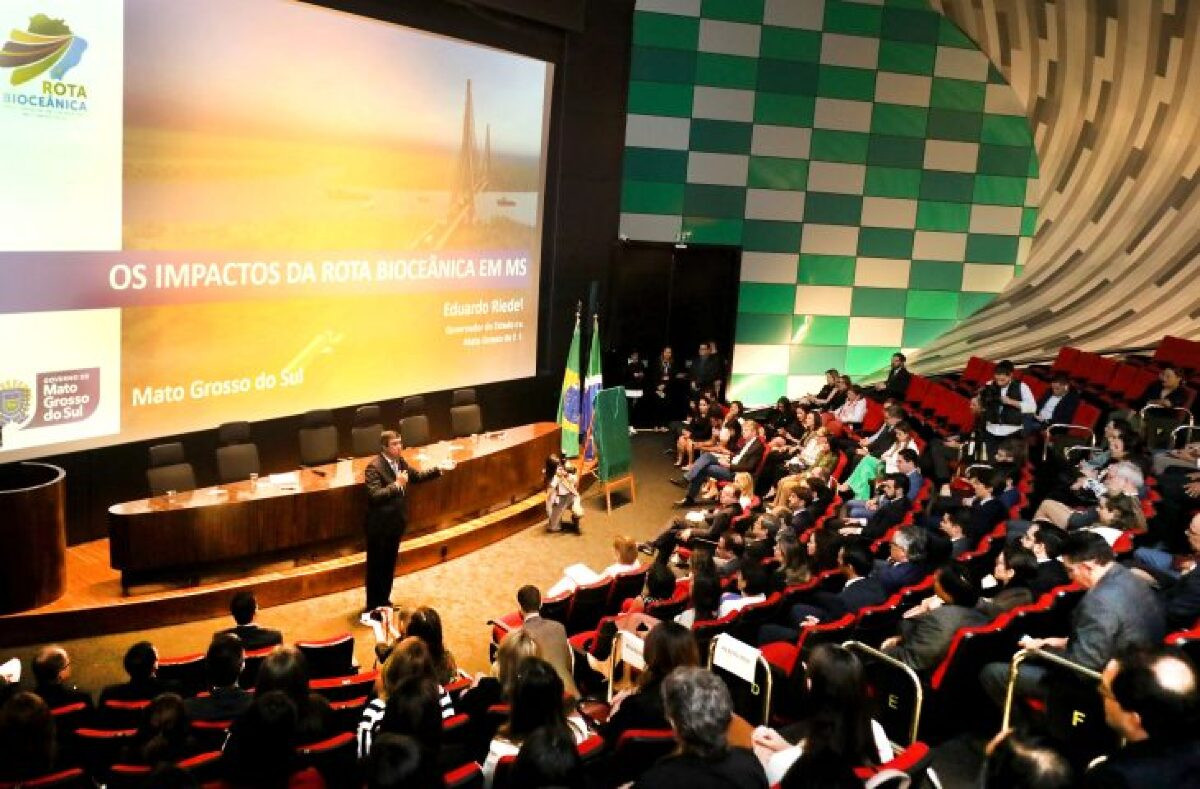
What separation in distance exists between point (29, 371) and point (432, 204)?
12.6 feet

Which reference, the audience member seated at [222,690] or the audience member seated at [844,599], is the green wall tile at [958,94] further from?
the audience member seated at [222,690]

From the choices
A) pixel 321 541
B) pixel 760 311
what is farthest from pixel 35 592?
pixel 760 311

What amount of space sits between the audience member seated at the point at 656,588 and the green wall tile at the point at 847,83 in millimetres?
8946

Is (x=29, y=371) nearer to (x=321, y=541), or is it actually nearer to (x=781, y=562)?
(x=321, y=541)

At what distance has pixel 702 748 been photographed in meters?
2.75

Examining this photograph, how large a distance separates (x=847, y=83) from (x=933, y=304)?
2.98 metres

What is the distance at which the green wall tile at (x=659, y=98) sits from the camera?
1298 centimetres

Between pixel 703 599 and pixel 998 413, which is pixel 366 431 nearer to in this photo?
pixel 703 599

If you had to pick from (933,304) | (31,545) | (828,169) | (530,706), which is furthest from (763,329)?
(530,706)

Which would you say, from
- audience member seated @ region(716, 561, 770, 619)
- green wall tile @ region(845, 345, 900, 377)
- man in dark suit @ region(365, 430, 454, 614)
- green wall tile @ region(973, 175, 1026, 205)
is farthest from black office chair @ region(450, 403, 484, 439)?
green wall tile @ region(973, 175, 1026, 205)

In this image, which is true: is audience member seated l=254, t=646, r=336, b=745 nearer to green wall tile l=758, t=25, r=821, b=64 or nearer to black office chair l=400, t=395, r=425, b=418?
black office chair l=400, t=395, r=425, b=418

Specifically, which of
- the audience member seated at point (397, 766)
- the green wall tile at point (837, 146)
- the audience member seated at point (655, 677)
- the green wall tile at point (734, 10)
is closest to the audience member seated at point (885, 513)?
the audience member seated at point (655, 677)

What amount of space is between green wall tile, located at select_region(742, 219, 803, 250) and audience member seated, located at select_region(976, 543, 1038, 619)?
27.2 feet

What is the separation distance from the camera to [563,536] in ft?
30.4
